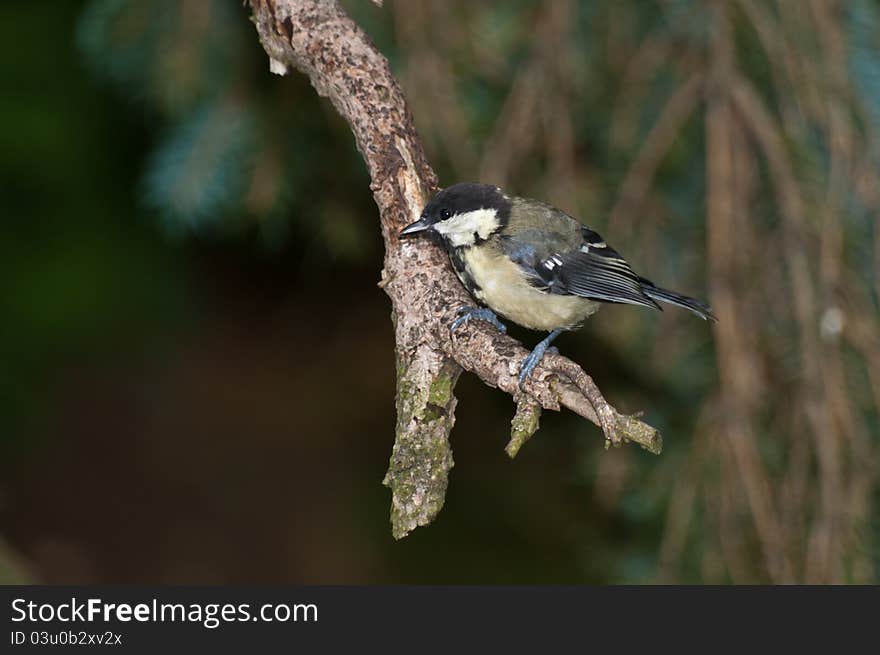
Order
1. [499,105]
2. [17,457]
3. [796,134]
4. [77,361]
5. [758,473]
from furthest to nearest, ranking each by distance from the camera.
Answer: [77,361]
[17,457]
[499,105]
[796,134]
[758,473]

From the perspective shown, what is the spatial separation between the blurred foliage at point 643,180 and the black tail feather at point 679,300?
0.30 feet

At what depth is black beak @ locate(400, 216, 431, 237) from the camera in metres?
2.03

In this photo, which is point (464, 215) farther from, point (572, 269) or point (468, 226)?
point (572, 269)

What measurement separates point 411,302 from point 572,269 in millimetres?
558

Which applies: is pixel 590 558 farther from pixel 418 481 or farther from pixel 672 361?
pixel 418 481

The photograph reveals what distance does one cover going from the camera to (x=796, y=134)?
2.52 metres

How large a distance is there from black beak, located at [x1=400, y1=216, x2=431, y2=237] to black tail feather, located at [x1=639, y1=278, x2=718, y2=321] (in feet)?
1.93

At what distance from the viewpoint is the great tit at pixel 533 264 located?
2.21 meters

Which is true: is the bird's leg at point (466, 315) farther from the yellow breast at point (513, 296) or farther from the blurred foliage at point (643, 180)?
the blurred foliage at point (643, 180)


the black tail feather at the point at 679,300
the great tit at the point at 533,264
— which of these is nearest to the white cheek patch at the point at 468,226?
the great tit at the point at 533,264

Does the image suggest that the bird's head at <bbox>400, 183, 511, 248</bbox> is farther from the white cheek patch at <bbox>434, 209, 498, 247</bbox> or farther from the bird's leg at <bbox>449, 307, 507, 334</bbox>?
the bird's leg at <bbox>449, 307, 507, 334</bbox>

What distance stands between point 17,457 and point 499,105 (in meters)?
2.17

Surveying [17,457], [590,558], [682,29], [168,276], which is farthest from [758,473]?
[17,457]

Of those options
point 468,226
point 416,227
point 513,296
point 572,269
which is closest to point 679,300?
point 572,269
